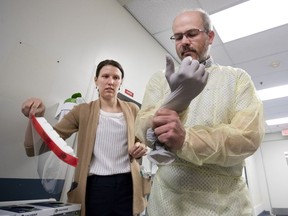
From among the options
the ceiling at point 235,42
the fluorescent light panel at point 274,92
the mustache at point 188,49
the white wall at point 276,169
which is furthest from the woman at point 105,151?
the white wall at point 276,169

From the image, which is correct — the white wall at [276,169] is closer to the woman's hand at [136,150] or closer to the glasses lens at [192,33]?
the woman's hand at [136,150]

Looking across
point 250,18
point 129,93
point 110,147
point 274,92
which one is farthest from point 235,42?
point 110,147

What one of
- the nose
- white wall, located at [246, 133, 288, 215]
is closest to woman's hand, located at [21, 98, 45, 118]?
the nose

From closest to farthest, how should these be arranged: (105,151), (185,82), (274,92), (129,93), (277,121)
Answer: (185,82)
(105,151)
(129,93)
(274,92)
(277,121)

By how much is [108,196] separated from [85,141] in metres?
0.32

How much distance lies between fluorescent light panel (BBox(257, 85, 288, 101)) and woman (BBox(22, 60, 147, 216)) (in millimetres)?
3888

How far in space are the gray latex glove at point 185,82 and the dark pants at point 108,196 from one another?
0.70 m

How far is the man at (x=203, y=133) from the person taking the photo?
0.53m

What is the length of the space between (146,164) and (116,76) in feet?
4.05

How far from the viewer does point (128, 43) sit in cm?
230

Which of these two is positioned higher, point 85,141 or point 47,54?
point 47,54

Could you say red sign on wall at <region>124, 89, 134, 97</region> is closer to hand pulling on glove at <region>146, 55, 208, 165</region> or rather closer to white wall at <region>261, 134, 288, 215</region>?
hand pulling on glove at <region>146, 55, 208, 165</region>

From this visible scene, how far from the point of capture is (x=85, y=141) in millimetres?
1121

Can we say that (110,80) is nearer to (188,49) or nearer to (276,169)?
(188,49)
